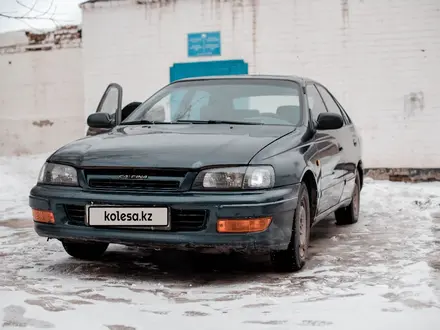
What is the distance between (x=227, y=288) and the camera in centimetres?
410

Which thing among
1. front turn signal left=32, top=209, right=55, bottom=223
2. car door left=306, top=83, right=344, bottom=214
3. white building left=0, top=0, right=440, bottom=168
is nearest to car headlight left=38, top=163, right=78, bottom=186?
front turn signal left=32, top=209, right=55, bottom=223

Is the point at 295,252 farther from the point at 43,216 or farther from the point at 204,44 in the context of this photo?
the point at 204,44

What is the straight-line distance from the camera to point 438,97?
11688mm

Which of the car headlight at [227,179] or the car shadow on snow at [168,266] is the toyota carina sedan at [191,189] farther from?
the car shadow on snow at [168,266]

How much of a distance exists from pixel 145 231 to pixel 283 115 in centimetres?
161

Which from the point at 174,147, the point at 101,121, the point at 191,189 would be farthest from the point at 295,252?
the point at 101,121

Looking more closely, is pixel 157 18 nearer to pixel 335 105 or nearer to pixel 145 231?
pixel 335 105

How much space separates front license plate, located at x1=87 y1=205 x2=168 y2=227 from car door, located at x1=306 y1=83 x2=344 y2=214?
1349 mm

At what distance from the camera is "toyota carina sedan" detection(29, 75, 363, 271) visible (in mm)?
4066

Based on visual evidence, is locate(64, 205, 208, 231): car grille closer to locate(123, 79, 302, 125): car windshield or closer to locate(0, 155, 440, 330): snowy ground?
locate(0, 155, 440, 330): snowy ground

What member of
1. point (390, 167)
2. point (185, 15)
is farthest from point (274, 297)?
point (185, 15)

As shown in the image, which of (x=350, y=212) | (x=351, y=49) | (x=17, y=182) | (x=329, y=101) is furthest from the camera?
(x=351, y=49)

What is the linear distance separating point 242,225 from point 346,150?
8.02 ft

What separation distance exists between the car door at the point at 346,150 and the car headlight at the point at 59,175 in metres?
2.33
